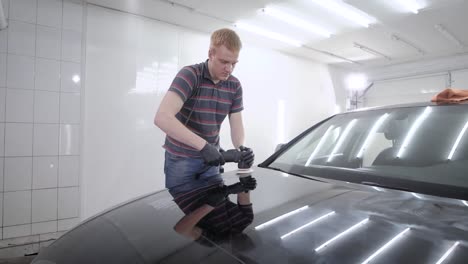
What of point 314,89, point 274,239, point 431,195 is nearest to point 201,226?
point 274,239

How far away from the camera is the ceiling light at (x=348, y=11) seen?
113 inches

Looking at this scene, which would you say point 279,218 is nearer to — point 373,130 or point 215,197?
point 215,197

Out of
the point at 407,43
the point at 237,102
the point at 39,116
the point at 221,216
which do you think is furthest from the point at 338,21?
the point at 39,116

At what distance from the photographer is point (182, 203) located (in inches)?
35.6

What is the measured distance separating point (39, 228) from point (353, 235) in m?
3.22

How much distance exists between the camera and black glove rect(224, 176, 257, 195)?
3.31 ft

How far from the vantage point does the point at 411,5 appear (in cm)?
Answer: 297

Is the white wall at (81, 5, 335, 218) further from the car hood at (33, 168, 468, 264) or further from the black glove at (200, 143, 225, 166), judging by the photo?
the car hood at (33, 168, 468, 264)

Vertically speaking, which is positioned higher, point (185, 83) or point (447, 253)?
point (185, 83)

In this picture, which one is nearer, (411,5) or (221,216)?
(221,216)

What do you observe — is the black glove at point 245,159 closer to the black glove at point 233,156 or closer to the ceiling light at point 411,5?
the black glove at point 233,156

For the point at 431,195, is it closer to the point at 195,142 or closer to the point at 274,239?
the point at 274,239

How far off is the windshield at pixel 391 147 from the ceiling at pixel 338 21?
2057 mm

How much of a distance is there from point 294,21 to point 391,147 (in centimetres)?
273
